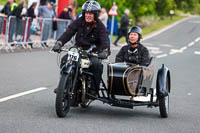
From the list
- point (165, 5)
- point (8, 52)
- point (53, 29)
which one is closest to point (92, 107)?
point (8, 52)

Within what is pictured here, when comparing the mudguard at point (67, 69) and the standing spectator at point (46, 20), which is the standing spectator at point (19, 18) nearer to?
the standing spectator at point (46, 20)

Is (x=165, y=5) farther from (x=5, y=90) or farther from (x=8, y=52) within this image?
(x=5, y=90)

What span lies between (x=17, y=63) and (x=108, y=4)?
2431 centimetres

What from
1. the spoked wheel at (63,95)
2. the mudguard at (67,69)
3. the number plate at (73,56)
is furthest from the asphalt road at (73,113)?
the number plate at (73,56)

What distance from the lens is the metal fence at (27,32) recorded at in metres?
19.3

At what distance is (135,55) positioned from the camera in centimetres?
887

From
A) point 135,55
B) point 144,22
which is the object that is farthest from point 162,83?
point 144,22

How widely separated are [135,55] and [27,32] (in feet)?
41.1

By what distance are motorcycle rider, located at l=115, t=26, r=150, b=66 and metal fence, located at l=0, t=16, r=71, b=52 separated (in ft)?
34.0

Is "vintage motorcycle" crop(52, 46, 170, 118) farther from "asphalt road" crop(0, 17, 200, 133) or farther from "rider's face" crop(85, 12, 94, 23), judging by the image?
"rider's face" crop(85, 12, 94, 23)

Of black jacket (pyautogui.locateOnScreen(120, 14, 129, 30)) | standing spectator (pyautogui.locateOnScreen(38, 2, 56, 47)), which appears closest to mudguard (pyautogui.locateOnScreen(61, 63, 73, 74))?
standing spectator (pyautogui.locateOnScreen(38, 2, 56, 47))

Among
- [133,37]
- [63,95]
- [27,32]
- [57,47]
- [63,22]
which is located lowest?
[27,32]

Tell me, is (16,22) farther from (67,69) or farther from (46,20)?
(67,69)

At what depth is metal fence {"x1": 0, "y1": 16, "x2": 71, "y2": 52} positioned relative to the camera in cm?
1930
